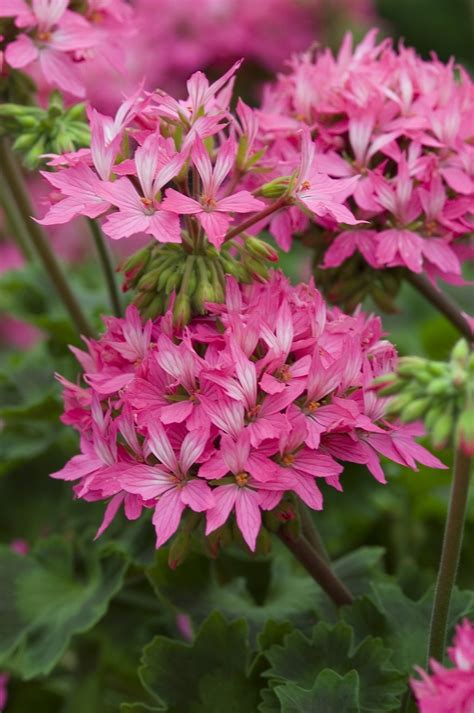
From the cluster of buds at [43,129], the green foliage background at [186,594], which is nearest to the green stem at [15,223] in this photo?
the green foliage background at [186,594]

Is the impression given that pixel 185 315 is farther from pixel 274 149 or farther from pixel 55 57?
pixel 55 57

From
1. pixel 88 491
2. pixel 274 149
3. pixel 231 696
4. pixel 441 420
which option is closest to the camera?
pixel 441 420

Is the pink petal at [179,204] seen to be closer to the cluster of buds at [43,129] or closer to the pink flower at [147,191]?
the pink flower at [147,191]

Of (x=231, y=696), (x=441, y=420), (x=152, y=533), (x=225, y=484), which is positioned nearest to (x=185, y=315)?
(x=225, y=484)

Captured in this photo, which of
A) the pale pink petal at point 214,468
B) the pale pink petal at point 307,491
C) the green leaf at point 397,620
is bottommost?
the green leaf at point 397,620

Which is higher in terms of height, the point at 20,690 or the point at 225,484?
the point at 225,484

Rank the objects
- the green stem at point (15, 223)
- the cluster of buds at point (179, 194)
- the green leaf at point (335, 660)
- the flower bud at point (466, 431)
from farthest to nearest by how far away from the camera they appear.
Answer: the green stem at point (15, 223), the green leaf at point (335, 660), the cluster of buds at point (179, 194), the flower bud at point (466, 431)

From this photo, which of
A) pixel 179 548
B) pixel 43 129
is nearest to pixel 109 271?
pixel 43 129

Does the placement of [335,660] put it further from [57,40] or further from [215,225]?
[57,40]

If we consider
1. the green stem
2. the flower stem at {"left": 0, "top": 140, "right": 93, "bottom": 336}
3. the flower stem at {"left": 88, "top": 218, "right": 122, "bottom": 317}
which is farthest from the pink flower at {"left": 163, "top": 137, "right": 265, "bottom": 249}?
the green stem
